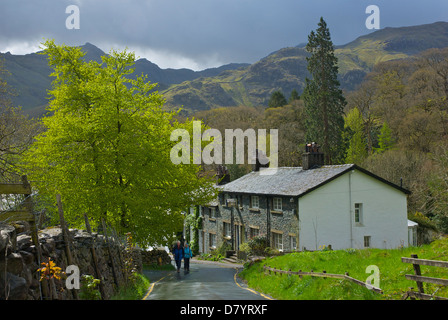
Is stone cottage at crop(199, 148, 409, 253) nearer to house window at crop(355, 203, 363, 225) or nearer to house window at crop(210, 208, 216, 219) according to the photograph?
house window at crop(355, 203, 363, 225)

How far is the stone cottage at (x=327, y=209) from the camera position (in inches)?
1160

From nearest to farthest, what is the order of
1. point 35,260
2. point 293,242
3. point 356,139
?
point 35,260, point 293,242, point 356,139

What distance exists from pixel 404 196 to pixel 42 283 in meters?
29.8

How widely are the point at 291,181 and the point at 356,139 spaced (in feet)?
104

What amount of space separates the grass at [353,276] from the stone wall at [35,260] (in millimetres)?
5716

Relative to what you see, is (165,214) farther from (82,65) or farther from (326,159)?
(326,159)

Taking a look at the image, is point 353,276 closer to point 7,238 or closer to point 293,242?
point 7,238

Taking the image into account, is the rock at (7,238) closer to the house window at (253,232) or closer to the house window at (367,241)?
the house window at (367,241)

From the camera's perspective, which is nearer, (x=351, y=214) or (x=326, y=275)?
(x=326, y=275)

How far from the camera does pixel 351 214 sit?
3052cm

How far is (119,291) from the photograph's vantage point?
14.0 metres

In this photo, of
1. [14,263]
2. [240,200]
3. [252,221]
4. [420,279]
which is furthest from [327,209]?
[14,263]

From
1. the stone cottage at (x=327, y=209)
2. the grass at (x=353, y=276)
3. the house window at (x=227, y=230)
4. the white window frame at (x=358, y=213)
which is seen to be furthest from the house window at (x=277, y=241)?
the grass at (x=353, y=276)
